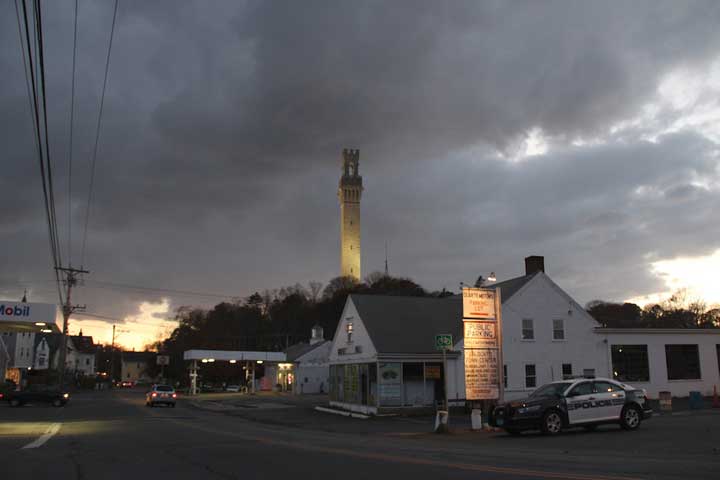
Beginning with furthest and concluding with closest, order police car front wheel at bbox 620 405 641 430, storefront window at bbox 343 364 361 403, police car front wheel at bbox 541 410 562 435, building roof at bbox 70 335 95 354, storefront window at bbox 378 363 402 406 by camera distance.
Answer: building roof at bbox 70 335 95 354 → storefront window at bbox 343 364 361 403 → storefront window at bbox 378 363 402 406 → police car front wheel at bbox 620 405 641 430 → police car front wheel at bbox 541 410 562 435

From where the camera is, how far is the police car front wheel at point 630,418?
1998 cm

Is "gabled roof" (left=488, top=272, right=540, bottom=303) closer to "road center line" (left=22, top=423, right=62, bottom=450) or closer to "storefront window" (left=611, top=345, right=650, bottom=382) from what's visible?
"storefront window" (left=611, top=345, right=650, bottom=382)

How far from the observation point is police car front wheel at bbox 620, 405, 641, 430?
20.0m

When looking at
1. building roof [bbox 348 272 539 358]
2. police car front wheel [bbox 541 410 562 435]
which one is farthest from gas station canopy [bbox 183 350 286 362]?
police car front wheel [bbox 541 410 562 435]

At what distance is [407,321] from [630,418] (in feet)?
58.9

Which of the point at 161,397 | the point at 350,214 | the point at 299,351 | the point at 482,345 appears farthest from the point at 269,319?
the point at 482,345

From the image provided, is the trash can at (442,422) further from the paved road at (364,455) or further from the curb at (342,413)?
the curb at (342,413)

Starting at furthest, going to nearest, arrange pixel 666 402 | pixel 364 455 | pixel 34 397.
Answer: pixel 34 397, pixel 666 402, pixel 364 455

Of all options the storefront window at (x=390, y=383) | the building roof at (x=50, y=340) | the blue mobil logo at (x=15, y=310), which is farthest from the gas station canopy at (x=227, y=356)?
the building roof at (x=50, y=340)

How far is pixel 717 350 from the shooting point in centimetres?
3991

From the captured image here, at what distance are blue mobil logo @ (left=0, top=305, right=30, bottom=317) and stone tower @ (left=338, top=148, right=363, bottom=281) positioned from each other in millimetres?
95026

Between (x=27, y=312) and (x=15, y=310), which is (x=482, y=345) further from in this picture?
(x=15, y=310)

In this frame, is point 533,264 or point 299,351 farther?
point 299,351

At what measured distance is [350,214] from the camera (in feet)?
445
